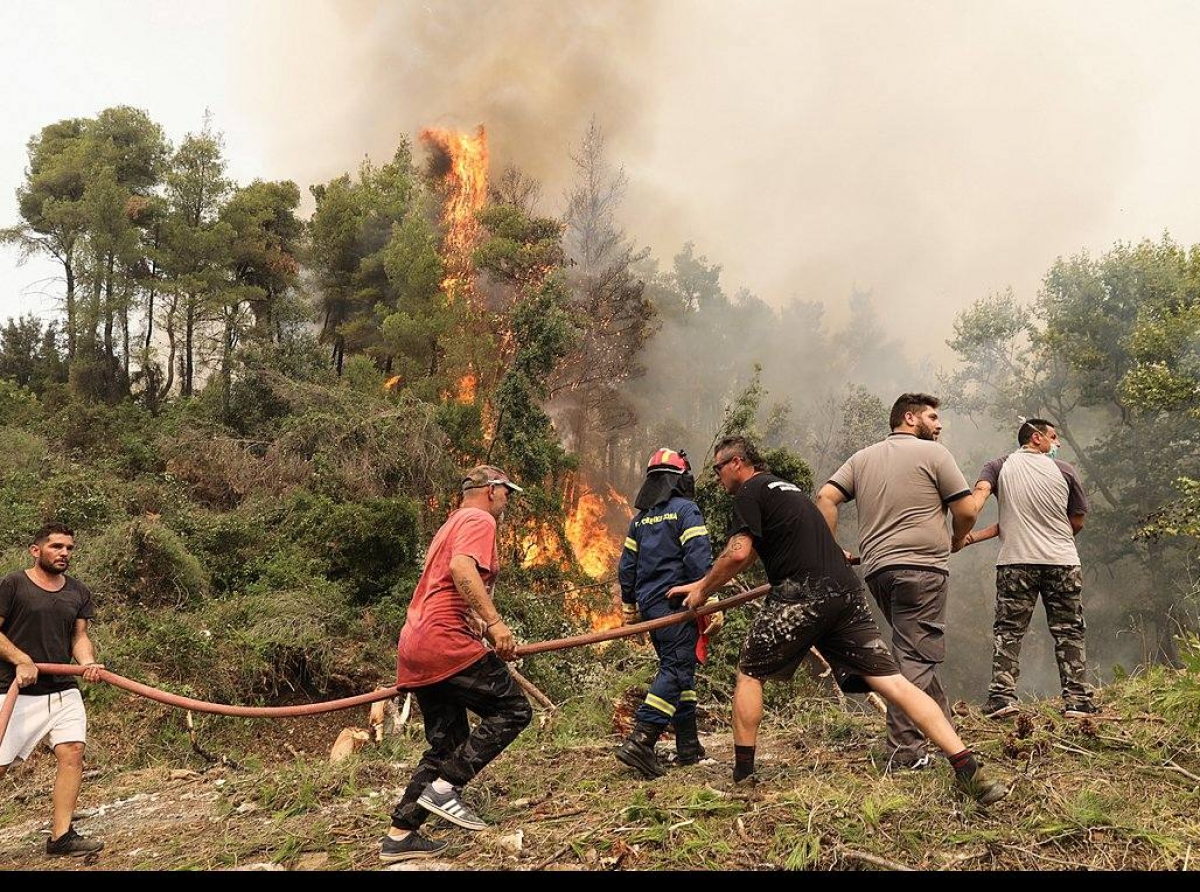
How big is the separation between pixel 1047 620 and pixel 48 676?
635cm

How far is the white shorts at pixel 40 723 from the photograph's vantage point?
4566 millimetres

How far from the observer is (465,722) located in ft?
13.1

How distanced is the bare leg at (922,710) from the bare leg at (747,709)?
1.92 ft

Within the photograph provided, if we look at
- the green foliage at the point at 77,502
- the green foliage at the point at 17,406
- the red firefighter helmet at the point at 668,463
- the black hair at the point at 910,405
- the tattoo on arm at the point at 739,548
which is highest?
the green foliage at the point at 17,406

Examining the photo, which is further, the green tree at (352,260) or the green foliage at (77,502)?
the green tree at (352,260)

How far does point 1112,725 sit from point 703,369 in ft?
130

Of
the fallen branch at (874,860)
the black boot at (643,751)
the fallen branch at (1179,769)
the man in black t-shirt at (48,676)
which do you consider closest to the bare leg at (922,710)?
the fallen branch at (874,860)

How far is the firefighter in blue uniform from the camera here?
4.61 metres

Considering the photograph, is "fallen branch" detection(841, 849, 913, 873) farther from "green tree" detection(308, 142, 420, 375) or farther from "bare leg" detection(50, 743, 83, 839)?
"green tree" detection(308, 142, 420, 375)

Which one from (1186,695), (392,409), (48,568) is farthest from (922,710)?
(392,409)

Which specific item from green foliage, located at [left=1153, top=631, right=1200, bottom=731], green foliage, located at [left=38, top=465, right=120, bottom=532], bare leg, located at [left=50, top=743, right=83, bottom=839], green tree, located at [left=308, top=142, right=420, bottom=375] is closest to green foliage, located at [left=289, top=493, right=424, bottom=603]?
green foliage, located at [left=38, top=465, right=120, bottom=532]

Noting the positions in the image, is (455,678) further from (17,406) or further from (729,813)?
(17,406)

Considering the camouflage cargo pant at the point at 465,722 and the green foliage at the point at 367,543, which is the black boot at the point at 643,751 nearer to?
the camouflage cargo pant at the point at 465,722

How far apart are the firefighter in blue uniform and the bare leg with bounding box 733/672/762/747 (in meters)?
0.61
